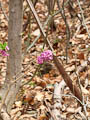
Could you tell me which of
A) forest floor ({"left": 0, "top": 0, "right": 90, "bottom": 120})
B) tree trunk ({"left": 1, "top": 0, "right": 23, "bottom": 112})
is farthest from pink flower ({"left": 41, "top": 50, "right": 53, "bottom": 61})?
tree trunk ({"left": 1, "top": 0, "right": 23, "bottom": 112})

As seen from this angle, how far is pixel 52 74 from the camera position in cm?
282

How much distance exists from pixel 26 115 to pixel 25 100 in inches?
9.2

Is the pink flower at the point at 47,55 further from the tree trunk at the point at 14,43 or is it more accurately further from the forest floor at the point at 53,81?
the tree trunk at the point at 14,43

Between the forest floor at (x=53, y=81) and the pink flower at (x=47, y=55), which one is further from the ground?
the pink flower at (x=47, y=55)

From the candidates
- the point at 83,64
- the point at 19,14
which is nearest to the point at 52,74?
the point at 83,64

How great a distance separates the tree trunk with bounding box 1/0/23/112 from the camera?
2.06 metres

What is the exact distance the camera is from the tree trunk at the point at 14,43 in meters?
2.06

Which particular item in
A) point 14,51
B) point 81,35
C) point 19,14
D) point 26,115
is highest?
point 19,14

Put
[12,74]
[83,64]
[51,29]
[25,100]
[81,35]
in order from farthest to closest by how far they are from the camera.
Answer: [51,29] < [81,35] < [83,64] < [25,100] < [12,74]

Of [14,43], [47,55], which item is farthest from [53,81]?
[47,55]

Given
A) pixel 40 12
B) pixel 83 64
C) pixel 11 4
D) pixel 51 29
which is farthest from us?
pixel 40 12

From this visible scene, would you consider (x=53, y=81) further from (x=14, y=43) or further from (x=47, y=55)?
(x=47, y=55)

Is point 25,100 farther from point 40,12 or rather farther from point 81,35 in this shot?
point 40,12

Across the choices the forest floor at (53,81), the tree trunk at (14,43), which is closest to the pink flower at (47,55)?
the forest floor at (53,81)
